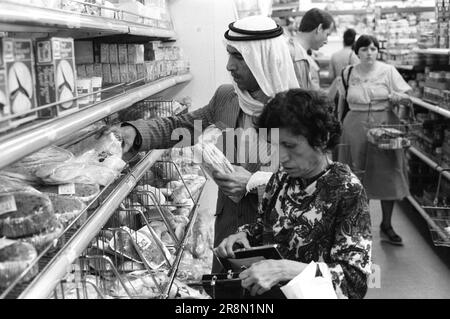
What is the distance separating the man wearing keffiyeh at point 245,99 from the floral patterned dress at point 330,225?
1.37 feet

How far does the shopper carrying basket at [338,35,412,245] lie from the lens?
566 cm

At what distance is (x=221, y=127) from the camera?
2.83 m

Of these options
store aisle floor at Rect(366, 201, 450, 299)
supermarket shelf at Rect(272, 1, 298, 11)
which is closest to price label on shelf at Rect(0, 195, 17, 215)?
store aisle floor at Rect(366, 201, 450, 299)

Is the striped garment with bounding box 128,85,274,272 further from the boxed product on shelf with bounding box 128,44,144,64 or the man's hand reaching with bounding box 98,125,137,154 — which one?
the boxed product on shelf with bounding box 128,44,144,64

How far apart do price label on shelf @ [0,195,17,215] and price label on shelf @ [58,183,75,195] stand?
39 cm

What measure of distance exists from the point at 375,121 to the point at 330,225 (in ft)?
13.5

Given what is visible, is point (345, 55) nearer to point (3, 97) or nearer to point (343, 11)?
point (343, 11)

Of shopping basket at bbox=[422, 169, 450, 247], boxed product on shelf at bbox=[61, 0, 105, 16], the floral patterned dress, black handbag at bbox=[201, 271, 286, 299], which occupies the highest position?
boxed product on shelf at bbox=[61, 0, 105, 16]

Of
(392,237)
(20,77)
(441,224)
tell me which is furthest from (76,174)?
(392,237)

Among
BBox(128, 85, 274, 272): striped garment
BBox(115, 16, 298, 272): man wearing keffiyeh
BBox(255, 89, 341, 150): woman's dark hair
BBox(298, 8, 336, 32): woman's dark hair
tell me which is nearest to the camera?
BBox(255, 89, 341, 150): woman's dark hair

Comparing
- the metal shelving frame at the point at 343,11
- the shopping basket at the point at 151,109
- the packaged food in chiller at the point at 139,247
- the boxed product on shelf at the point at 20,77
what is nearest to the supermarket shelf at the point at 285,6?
the metal shelving frame at the point at 343,11

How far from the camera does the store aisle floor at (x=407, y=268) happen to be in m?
4.37

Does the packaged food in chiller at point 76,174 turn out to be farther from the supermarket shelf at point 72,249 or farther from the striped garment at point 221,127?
the striped garment at point 221,127
